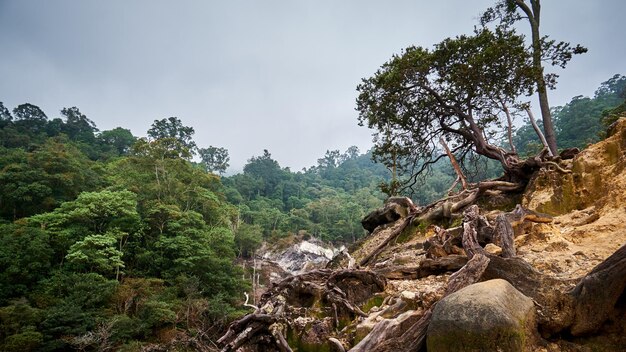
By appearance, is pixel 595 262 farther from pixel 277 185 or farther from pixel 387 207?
pixel 277 185

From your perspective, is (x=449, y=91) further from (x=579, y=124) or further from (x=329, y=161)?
(x=329, y=161)

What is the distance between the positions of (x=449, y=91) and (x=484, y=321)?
8.75 meters

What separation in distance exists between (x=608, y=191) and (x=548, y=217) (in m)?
0.88

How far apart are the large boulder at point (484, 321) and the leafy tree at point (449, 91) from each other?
248 inches

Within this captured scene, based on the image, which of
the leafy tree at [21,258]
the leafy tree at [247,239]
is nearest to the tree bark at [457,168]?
the leafy tree at [21,258]

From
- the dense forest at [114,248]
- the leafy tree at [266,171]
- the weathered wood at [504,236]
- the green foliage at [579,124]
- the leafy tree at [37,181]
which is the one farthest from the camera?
the leafy tree at [266,171]

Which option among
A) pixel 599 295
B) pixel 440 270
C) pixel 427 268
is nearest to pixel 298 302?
pixel 427 268

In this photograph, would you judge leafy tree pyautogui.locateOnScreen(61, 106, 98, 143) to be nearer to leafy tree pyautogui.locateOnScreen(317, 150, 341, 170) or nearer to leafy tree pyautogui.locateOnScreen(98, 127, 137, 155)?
leafy tree pyautogui.locateOnScreen(98, 127, 137, 155)

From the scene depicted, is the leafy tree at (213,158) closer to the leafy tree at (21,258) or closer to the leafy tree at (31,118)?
the leafy tree at (31,118)

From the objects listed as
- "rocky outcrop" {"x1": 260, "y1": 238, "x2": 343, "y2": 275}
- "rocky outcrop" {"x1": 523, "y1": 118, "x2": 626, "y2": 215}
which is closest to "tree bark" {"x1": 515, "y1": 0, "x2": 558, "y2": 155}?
"rocky outcrop" {"x1": 523, "y1": 118, "x2": 626, "y2": 215}

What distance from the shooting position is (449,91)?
9273 millimetres

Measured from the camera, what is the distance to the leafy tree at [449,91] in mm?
8312

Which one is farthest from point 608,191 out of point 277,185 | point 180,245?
point 277,185

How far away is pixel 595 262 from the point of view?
3172 mm
